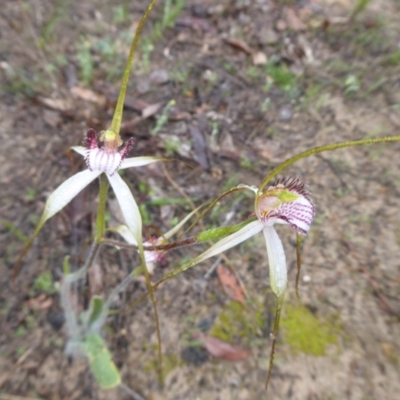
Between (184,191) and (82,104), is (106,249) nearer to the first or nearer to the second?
(184,191)

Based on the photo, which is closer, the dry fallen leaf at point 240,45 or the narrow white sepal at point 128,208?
the narrow white sepal at point 128,208

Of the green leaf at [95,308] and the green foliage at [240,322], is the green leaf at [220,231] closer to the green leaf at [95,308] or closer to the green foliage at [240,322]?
the green leaf at [95,308]

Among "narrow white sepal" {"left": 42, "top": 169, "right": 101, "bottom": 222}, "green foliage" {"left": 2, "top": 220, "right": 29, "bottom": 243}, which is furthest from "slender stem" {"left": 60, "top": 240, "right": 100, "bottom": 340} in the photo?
"green foliage" {"left": 2, "top": 220, "right": 29, "bottom": 243}

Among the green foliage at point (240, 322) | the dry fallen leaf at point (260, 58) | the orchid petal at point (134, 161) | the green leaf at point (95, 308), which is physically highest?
the dry fallen leaf at point (260, 58)

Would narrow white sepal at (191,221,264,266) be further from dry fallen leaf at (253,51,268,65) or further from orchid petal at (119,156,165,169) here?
dry fallen leaf at (253,51,268,65)

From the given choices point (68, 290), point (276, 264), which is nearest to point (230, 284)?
point (68, 290)

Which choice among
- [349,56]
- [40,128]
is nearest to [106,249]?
[40,128]

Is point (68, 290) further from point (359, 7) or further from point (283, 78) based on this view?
point (359, 7)

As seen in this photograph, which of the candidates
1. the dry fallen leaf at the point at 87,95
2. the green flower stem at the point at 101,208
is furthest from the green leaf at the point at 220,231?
the dry fallen leaf at the point at 87,95
